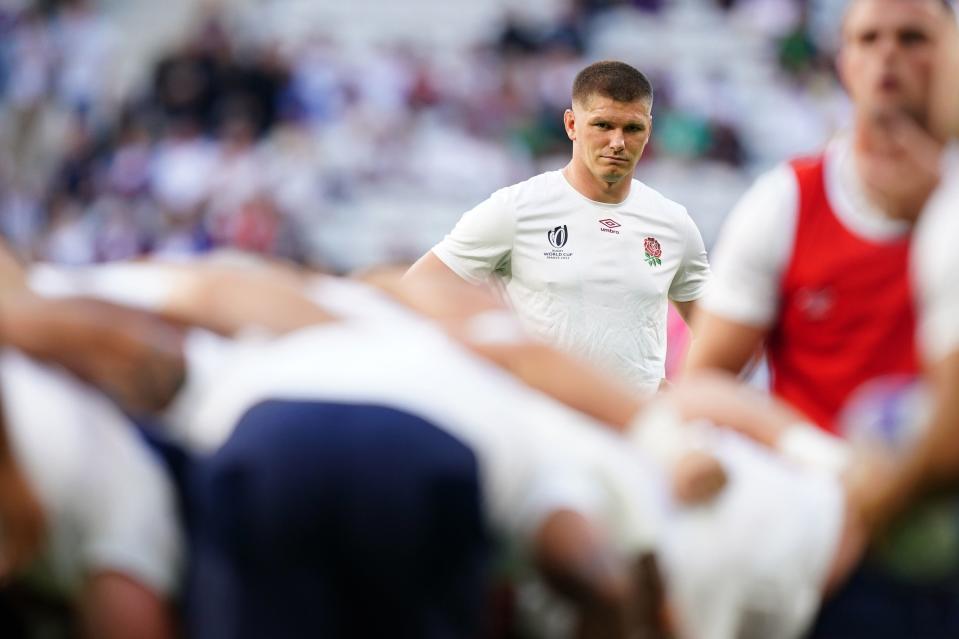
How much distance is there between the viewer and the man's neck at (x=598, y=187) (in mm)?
4871

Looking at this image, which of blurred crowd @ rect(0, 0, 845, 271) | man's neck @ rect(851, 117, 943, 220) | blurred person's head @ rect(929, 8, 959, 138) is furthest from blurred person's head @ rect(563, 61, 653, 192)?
blurred crowd @ rect(0, 0, 845, 271)

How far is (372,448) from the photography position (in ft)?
7.54

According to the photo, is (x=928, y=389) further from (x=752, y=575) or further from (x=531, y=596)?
(x=531, y=596)

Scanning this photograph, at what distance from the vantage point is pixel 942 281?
214cm

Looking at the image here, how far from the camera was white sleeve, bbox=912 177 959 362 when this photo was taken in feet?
6.93

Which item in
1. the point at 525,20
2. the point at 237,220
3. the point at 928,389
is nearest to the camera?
the point at 928,389

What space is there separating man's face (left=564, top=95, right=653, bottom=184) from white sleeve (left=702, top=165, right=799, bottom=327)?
4.18 ft

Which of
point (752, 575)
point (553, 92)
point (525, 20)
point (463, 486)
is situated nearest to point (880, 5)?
point (752, 575)

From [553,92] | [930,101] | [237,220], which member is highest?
[930,101]

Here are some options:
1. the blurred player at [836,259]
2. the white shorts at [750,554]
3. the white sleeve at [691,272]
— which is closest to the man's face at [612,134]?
the white sleeve at [691,272]

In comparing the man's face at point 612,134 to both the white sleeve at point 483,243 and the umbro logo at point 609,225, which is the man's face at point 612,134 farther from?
the white sleeve at point 483,243

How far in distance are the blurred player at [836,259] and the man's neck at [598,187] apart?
131 centimetres

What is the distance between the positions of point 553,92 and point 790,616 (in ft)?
35.3

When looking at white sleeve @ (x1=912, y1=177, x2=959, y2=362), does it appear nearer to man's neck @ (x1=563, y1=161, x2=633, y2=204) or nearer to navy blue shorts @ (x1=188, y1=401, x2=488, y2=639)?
navy blue shorts @ (x1=188, y1=401, x2=488, y2=639)
